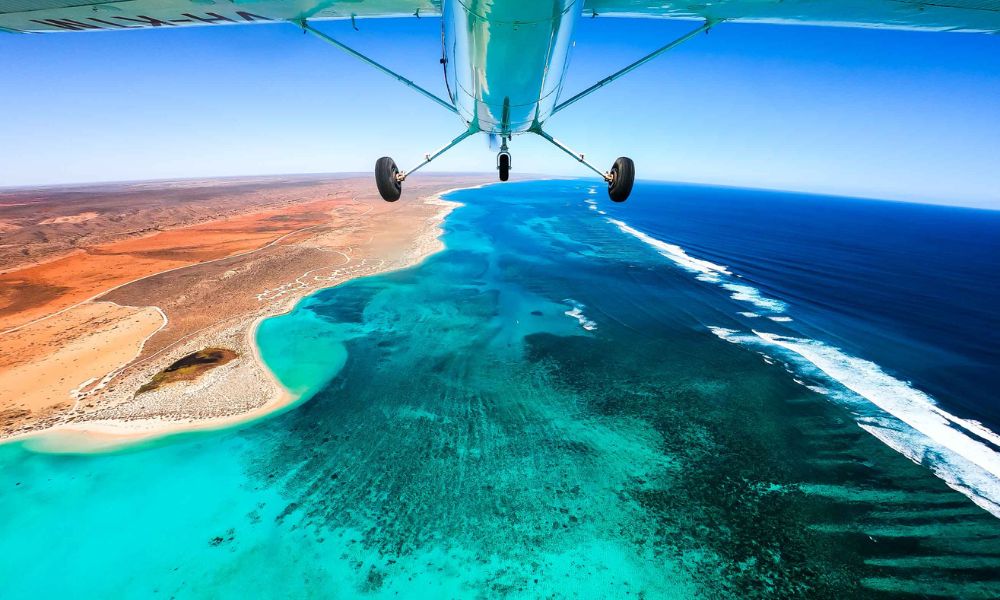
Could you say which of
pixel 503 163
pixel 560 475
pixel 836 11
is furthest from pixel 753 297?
pixel 503 163

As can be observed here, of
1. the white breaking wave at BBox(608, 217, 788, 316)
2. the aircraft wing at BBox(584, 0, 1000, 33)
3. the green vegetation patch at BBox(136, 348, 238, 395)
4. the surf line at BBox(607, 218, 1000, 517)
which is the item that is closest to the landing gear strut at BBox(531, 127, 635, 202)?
the aircraft wing at BBox(584, 0, 1000, 33)

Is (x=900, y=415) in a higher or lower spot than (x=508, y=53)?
lower

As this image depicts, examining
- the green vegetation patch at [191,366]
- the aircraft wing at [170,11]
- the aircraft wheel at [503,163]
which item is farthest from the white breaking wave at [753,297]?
the green vegetation patch at [191,366]

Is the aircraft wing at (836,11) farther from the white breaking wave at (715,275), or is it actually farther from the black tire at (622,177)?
the white breaking wave at (715,275)

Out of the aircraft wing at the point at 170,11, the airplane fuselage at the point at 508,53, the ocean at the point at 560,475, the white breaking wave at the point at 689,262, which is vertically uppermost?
the aircraft wing at the point at 170,11

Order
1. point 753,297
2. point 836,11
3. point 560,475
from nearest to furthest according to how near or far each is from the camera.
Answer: point 836,11 → point 560,475 → point 753,297

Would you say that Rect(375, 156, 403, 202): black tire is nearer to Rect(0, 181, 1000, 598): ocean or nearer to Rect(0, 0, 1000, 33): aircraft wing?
Rect(0, 0, 1000, 33): aircraft wing

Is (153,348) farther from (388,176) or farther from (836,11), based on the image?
(836,11)
